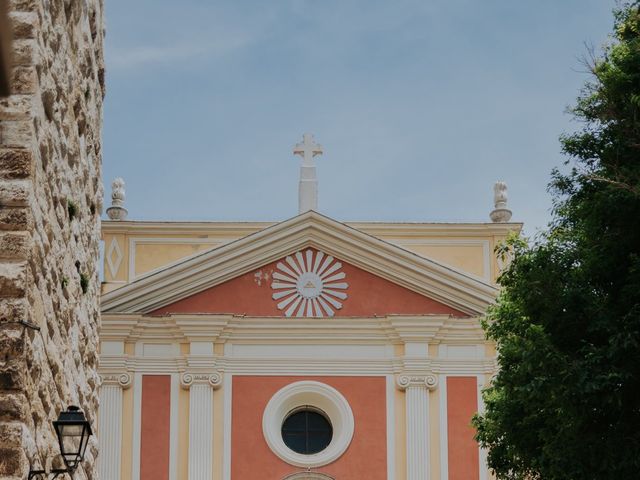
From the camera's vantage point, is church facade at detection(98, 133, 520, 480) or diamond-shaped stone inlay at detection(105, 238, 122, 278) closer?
church facade at detection(98, 133, 520, 480)

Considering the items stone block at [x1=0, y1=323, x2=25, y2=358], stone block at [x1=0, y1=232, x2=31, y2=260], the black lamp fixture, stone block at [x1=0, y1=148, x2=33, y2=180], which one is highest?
stone block at [x1=0, y1=148, x2=33, y2=180]

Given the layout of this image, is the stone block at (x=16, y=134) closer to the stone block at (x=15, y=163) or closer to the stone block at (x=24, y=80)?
the stone block at (x=15, y=163)

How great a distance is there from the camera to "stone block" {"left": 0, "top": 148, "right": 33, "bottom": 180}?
580cm

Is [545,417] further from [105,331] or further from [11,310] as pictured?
[105,331]

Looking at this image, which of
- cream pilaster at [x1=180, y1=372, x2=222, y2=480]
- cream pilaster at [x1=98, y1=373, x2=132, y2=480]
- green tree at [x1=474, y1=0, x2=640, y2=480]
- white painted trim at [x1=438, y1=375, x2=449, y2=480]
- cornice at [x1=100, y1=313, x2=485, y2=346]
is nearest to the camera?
green tree at [x1=474, y1=0, x2=640, y2=480]

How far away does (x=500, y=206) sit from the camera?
25562 mm

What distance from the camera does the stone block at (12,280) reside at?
5.67 meters

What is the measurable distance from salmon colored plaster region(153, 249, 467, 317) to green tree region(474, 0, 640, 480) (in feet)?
30.2

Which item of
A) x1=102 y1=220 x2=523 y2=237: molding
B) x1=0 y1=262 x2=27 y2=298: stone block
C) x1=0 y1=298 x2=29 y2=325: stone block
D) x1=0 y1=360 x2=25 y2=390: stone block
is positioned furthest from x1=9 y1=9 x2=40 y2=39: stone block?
x1=102 y1=220 x2=523 y2=237: molding

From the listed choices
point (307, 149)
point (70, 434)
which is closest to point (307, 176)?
point (307, 149)

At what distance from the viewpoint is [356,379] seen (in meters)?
23.0

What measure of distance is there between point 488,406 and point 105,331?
9240 millimetres

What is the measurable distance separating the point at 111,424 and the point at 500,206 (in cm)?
891

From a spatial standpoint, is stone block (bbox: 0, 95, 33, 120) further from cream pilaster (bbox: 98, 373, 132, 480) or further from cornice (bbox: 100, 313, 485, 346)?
cornice (bbox: 100, 313, 485, 346)
